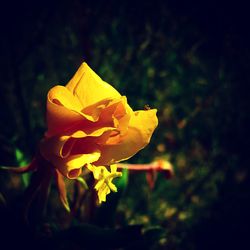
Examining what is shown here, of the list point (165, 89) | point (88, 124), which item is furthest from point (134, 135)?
point (165, 89)

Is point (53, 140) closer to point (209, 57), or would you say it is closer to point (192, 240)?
point (192, 240)

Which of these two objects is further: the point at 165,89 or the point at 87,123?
the point at 165,89

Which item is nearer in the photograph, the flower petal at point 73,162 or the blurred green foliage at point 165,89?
the flower petal at point 73,162

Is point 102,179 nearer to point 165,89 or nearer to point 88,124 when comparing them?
point 88,124

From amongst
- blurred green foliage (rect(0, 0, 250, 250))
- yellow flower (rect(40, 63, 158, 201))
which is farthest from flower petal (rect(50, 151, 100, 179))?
blurred green foliage (rect(0, 0, 250, 250))

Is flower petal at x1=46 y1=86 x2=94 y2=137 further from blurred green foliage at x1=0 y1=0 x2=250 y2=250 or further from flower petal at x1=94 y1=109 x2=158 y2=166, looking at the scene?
blurred green foliage at x1=0 y1=0 x2=250 y2=250

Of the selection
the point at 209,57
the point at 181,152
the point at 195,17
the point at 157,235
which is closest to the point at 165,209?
the point at 181,152

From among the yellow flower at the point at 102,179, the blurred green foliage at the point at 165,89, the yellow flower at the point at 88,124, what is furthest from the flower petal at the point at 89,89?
the blurred green foliage at the point at 165,89

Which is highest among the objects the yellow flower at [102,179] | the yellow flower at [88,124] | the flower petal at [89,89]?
the flower petal at [89,89]

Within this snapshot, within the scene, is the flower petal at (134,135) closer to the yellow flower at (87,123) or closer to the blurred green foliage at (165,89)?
the yellow flower at (87,123)
